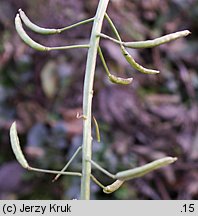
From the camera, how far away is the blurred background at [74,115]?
51.1 inches

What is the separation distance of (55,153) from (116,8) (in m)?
0.47

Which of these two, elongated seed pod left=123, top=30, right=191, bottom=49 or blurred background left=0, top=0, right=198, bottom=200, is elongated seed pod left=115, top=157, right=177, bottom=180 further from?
blurred background left=0, top=0, right=198, bottom=200

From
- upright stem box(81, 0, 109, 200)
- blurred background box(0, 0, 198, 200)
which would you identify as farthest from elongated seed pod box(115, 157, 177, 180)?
blurred background box(0, 0, 198, 200)

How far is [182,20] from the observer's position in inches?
68.8

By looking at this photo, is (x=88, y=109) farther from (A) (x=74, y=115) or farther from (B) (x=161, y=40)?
(A) (x=74, y=115)

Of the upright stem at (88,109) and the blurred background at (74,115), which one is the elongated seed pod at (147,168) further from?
the blurred background at (74,115)

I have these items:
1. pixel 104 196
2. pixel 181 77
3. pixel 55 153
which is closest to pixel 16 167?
pixel 55 153

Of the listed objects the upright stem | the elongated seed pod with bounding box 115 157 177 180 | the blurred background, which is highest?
the blurred background

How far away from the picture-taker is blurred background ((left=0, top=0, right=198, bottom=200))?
4.26 feet

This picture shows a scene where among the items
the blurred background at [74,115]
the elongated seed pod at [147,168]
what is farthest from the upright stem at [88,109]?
the blurred background at [74,115]

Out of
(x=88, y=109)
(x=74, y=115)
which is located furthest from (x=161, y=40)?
(x=74, y=115)

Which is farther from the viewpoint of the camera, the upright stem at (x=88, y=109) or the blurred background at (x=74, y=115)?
the blurred background at (x=74, y=115)

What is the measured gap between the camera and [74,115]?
1319mm
